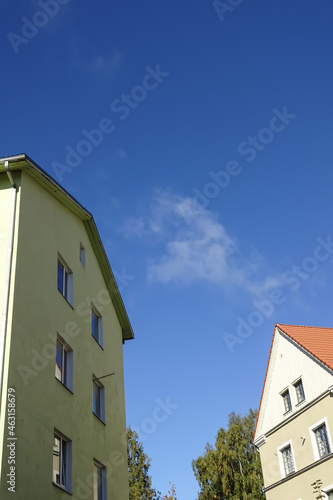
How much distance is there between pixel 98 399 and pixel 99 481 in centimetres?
317

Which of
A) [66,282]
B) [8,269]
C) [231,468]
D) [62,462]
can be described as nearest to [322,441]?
[62,462]

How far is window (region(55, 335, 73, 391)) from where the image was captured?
56.2 feet

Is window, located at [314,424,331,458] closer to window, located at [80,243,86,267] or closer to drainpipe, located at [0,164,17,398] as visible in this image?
window, located at [80,243,86,267]

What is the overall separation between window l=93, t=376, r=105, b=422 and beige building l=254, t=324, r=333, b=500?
11.0 meters

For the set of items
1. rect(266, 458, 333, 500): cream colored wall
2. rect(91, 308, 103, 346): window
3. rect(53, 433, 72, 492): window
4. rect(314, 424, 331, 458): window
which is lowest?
rect(53, 433, 72, 492): window

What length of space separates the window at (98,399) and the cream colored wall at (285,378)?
11143 millimetres

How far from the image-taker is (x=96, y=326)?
2259 cm

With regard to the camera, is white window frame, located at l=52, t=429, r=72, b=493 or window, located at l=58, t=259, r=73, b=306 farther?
window, located at l=58, t=259, r=73, b=306

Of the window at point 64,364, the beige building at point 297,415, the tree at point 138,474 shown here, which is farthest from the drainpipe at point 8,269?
the tree at point 138,474

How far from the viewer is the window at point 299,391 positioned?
2754 cm

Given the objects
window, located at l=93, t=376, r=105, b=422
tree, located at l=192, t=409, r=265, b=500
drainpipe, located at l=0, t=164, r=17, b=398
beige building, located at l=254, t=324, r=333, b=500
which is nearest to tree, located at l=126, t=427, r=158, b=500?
tree, located at l=192, t=409, r=265, b=500

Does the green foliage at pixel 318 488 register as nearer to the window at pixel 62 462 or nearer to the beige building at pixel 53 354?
the beige building at pixel 53 354

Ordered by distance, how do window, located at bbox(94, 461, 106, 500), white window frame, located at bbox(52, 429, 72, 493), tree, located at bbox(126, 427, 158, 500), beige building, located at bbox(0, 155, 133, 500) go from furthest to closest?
1. tree, located at bbox(126, 427, 158, 500)
2. window, located at bbox(94, 461, 106, 500)
3. white window frame, located at bbox(52, 429, 72, 493)
4. beige building, located at bbox(0, 155, 133, 500)

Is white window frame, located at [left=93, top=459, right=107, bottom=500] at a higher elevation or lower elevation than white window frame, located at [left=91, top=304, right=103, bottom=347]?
lower
